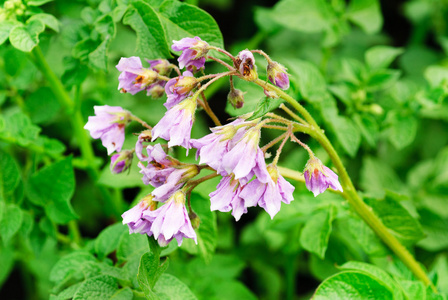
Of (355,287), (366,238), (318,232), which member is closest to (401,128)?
(366,238)

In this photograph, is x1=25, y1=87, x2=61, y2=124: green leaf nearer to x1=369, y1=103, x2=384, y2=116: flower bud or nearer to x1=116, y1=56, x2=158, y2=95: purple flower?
x1=116, y1=56, x2=158, y2=95: purple flower

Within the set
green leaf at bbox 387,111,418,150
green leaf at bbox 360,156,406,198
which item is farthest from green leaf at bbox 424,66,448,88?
green leaf at bbox 360,156,406,198

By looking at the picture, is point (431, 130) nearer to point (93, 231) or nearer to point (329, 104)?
point (329, 104)

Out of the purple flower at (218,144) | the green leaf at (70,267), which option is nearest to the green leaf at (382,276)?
the purple flower at (218,144)

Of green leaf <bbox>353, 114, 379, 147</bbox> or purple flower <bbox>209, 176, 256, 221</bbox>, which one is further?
green leaf <bbox>353, 114, 379, 147</bbox>

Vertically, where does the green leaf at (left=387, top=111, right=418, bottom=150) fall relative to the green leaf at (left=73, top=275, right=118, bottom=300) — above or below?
below

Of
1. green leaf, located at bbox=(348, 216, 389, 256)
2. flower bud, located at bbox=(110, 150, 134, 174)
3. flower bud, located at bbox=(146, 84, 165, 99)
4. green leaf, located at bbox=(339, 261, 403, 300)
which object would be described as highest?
flower bud, located at bbox=(146, 84, 165, 99)
